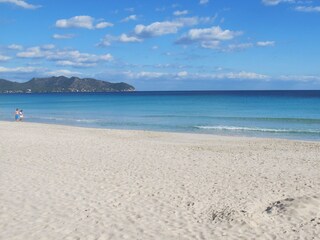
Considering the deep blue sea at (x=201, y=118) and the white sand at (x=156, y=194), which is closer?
the white sand at (x=156, y=194)

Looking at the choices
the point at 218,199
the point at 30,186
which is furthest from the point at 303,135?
the point at 30,186

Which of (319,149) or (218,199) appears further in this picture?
(319,149)

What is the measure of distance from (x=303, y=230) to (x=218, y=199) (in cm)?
264

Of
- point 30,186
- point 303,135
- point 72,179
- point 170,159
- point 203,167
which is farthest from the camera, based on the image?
point 303,135

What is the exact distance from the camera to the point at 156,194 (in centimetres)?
1049

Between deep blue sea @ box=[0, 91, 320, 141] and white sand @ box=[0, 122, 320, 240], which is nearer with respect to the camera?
white sand @ box=[0, 122, 320, 240]

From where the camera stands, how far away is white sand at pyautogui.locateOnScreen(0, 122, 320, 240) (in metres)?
7.90

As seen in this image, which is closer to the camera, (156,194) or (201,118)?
(156,194)

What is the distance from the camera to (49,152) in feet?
56.7

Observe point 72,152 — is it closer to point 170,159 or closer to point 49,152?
point 49,152

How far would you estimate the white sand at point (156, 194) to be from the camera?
25.9ft

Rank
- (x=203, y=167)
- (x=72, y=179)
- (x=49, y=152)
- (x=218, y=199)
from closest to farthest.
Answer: (x=218, y=199)
(x=72, y=179)
(x=203, y=167)
(x=49, y=152)

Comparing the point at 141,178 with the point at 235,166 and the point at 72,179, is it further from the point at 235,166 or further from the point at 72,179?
the point at 235,166

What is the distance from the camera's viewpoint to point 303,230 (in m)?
7.91
